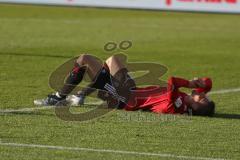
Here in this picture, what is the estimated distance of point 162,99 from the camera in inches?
503

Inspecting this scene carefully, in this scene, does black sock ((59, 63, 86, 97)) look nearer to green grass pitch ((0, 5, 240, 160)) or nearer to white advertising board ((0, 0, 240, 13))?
green grass pitch ((0, 5, 240, 160))

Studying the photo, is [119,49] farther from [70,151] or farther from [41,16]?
[70,151]

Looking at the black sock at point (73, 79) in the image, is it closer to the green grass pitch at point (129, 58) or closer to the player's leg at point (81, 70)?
the player's leg at point (81, 70)

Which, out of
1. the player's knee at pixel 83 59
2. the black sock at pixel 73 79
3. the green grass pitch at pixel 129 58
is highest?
the player's knee at pixel 83 59

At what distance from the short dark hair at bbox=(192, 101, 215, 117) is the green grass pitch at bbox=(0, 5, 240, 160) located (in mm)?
106

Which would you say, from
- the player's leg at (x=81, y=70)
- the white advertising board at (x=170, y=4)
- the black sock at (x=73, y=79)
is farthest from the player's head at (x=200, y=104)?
the white advertising board at (x=170, y=4)

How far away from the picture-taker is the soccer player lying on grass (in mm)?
12516

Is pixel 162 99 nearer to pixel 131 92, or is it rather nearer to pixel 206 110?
pixel 131 92

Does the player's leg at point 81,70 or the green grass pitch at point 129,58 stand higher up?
the player's leg at point 81,70

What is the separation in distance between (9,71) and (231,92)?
184 inches

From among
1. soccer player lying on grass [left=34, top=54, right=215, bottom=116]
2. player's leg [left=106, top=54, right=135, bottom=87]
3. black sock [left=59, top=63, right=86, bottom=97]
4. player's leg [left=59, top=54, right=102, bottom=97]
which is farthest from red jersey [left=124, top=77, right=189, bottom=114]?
black sock [left=59, top=63, right=86, bottom=97]

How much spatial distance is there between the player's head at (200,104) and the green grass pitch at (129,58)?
0.12 metres

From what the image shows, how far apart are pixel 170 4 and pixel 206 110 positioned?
16.0 metres

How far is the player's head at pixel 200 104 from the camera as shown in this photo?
12.5 meters
